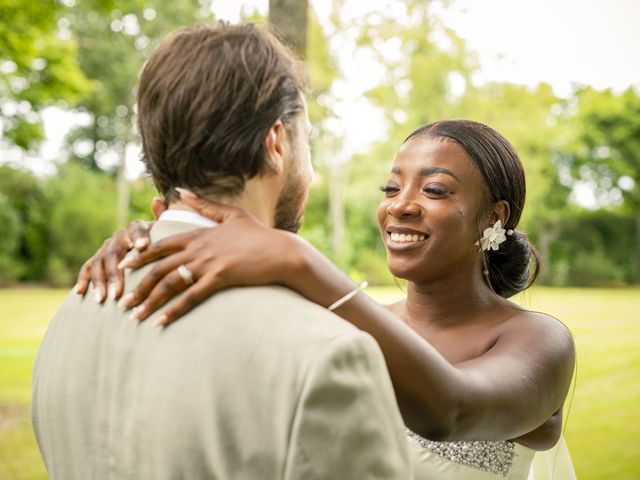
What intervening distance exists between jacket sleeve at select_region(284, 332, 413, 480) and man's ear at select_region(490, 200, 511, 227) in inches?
61.2

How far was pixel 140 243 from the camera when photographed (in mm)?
1686

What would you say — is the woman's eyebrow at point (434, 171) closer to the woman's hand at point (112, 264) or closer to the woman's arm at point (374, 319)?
the woman's arm at point (374, 319)

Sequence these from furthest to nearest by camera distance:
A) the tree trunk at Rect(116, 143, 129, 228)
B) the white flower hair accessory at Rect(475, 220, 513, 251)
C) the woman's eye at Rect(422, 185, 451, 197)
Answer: the tree trunk at Rect(116, 143, 129, 228)
the white flower hair accessory at Rect(475, 220, 513, 251)
the woman's eye at Rect(422, 185, 451, 197)

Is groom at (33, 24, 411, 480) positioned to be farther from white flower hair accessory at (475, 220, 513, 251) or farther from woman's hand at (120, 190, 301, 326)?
white flower hair accessory at (475, 220, 513, 251)

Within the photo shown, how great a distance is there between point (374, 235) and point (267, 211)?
1344 inches

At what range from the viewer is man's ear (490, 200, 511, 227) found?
9.36 ft

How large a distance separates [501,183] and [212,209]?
1.53 m

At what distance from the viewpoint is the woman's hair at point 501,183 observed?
2795 mm

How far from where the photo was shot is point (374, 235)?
35781mm

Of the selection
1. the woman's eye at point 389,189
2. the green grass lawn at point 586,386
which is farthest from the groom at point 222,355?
the green grass lawn at point 586,386

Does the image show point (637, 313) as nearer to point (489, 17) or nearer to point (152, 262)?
point (489, 17)

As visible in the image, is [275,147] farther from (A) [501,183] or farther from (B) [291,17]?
(B) [291,17]

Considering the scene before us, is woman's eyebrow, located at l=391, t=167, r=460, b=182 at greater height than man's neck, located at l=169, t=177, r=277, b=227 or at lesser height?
lesser

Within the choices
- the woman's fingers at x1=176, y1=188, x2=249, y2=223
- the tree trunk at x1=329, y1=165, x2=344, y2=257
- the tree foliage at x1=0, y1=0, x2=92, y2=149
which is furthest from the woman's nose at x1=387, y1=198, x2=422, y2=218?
the tree trunk at x1=329, y1=165, x2=344, y2=257
